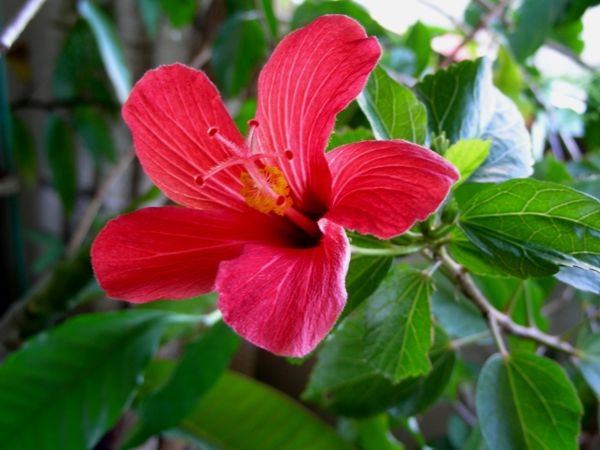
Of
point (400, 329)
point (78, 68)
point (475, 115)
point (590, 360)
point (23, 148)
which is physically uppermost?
point (475, 115)

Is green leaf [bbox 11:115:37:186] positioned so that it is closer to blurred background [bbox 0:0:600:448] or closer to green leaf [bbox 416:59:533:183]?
blurred background [bbox 0:0:600:448]

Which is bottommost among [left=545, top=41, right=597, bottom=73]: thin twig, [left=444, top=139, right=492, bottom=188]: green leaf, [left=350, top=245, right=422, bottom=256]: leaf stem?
[left=545, top=41, right=597, bottom=73]: thin twig

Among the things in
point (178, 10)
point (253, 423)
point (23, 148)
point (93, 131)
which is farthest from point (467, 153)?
point (23, 148)

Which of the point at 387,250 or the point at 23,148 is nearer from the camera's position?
the point at 387,250

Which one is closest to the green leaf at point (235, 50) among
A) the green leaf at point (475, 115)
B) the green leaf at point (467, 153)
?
the green leaf at point (475, 115)

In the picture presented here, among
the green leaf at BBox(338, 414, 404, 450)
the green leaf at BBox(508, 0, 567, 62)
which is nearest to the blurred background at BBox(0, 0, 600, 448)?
the green leaf at BBox(508, 0, 567, 62)

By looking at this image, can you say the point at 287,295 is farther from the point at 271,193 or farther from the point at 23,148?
the point at 23,148

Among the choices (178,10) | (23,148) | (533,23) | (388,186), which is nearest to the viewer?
(388,186)
